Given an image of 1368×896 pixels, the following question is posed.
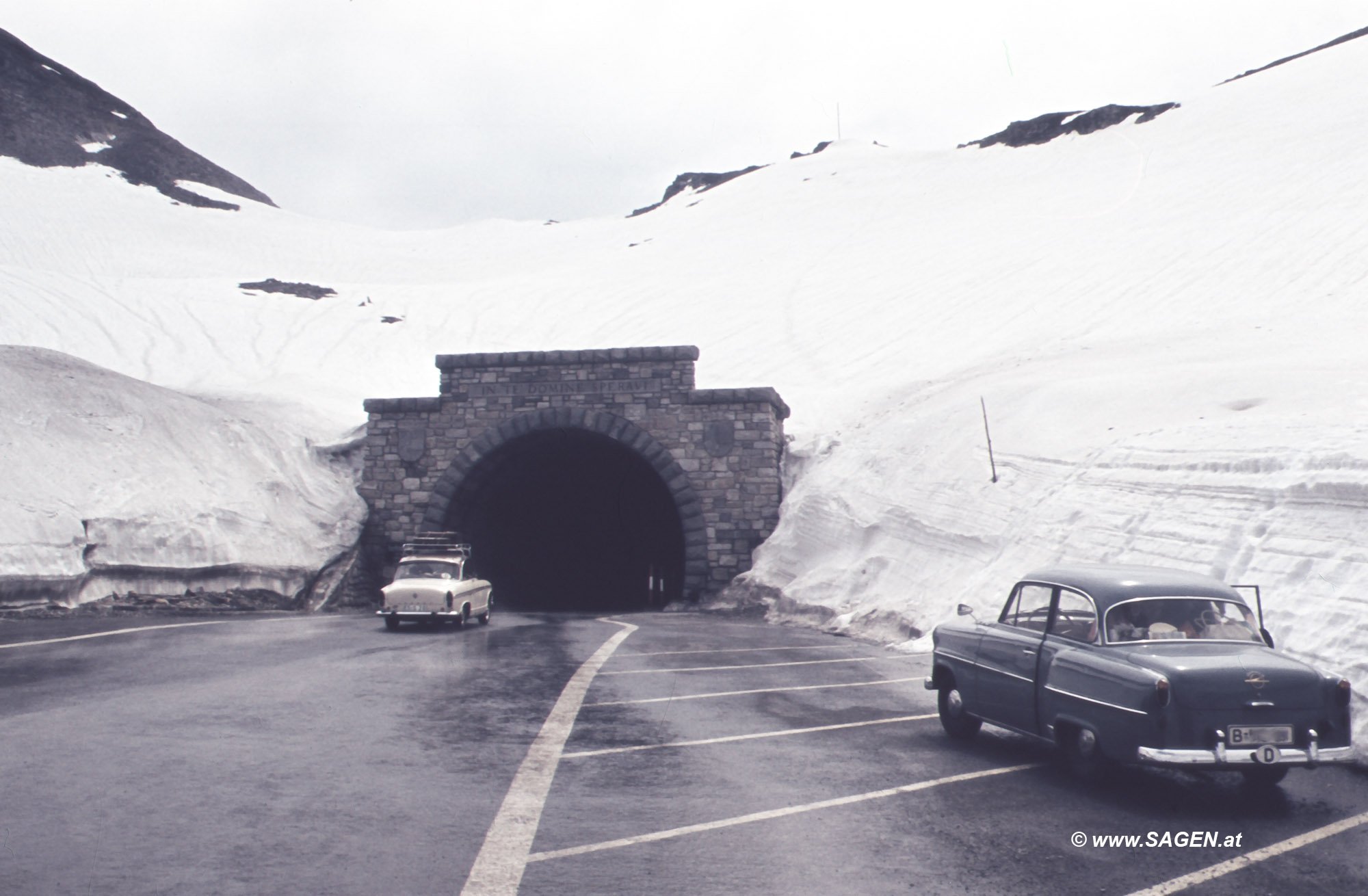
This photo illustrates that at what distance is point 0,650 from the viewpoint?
13.3 m

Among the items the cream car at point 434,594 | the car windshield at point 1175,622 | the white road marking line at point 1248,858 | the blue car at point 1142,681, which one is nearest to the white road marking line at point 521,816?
the white road marking line at point 1248,858

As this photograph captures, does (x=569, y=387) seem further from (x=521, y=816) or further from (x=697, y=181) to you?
(x=697, y=181)

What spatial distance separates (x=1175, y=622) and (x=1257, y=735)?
3.30 feet

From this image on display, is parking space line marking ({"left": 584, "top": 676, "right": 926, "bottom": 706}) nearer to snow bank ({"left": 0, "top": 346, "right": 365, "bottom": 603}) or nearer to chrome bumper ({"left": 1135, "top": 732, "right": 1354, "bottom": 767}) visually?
chrome bumper ({"left": 1135, "top": 732, "right": 1354, "bottom": 767})

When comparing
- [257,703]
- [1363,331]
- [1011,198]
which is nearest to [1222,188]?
[1011,198]

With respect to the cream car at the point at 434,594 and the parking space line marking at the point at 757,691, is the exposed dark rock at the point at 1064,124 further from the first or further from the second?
the parking space line marking at the point at 757,691

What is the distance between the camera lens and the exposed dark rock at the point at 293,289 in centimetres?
4969

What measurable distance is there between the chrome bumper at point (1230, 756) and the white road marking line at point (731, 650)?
8.34 m

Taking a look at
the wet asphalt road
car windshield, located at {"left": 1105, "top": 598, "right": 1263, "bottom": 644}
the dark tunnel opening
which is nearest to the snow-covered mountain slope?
car windshield, located at {"left": 1105, "top": 598, "right": 1263, "bottom": 644}

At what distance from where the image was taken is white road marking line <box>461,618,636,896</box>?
5133 millimetres

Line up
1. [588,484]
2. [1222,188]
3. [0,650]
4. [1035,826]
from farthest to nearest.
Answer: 1. [1222,188]
2. [588,484]
3. [0,650]
4. [1035,826]

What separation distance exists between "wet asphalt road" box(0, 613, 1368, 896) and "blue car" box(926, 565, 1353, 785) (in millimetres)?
324

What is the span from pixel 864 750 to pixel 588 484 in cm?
2477

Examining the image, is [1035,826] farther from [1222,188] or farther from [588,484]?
[1222,188]
